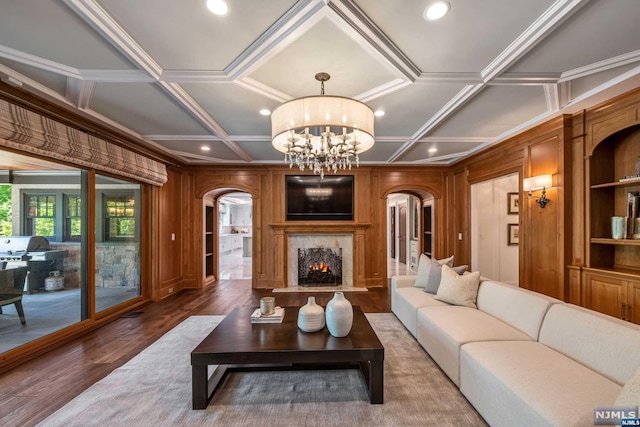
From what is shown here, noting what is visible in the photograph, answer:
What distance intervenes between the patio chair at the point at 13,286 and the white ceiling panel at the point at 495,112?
512 centimetres

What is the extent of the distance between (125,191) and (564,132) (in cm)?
622

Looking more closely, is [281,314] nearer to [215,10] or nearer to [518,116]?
[215,10]

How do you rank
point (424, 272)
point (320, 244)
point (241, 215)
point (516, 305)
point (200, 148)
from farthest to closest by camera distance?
point (241, 215)
point (320, 244)
point (200, 148)
point (424, 272)
point (516, 305)

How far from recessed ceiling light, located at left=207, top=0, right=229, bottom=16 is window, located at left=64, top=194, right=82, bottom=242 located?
3211 mm

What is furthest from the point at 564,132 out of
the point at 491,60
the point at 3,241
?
the point at 3,241

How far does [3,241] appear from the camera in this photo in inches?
115

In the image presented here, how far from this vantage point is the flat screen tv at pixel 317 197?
6.18 meters

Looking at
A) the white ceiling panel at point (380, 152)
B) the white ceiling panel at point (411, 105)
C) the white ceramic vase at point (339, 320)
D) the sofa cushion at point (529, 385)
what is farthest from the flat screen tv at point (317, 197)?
the sofa cushion at point (529, 385)

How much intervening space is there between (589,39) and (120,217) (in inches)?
227

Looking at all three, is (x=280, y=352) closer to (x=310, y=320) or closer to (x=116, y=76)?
(x=310, y=320)

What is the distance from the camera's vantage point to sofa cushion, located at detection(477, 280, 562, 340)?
2.37 meters

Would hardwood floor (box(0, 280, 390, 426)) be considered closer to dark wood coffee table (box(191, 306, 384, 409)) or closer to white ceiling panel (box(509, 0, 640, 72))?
dark wood coffee table (box(191, 306, 384, 409))

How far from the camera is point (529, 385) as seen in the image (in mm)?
1627

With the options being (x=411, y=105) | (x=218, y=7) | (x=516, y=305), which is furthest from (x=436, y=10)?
(x=516, y=305)
